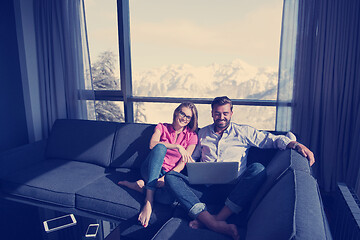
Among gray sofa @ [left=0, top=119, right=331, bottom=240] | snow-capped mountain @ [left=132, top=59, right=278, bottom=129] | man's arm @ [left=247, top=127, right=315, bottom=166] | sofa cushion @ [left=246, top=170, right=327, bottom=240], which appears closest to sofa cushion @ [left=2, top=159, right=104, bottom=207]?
gray sofa @ [left=0, top=119, right=331, bottom=240]

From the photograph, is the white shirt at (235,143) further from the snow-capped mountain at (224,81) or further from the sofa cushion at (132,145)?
the snow-capped mountain at (224,81)

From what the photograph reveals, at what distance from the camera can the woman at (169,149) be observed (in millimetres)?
1938

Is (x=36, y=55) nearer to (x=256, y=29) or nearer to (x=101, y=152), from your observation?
(x=101, y=152)

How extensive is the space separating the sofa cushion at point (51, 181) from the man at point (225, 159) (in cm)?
88

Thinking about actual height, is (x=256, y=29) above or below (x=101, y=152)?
above

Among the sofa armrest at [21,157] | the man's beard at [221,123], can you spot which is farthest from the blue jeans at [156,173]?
the sofa armrest at [21,157]

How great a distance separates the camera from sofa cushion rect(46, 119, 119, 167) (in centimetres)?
257

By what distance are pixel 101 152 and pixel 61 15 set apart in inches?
72.2

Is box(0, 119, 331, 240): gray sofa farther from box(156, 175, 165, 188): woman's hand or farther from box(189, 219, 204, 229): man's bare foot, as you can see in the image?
box(156, 175, 165, 188): woman's hand

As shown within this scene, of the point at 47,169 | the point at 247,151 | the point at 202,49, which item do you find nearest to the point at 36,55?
the point at 47,169

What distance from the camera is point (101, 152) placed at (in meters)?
2.56

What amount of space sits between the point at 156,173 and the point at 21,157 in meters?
1.49

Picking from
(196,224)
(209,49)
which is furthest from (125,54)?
(209,49)

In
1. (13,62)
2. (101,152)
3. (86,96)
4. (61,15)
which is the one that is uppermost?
(61,15)
